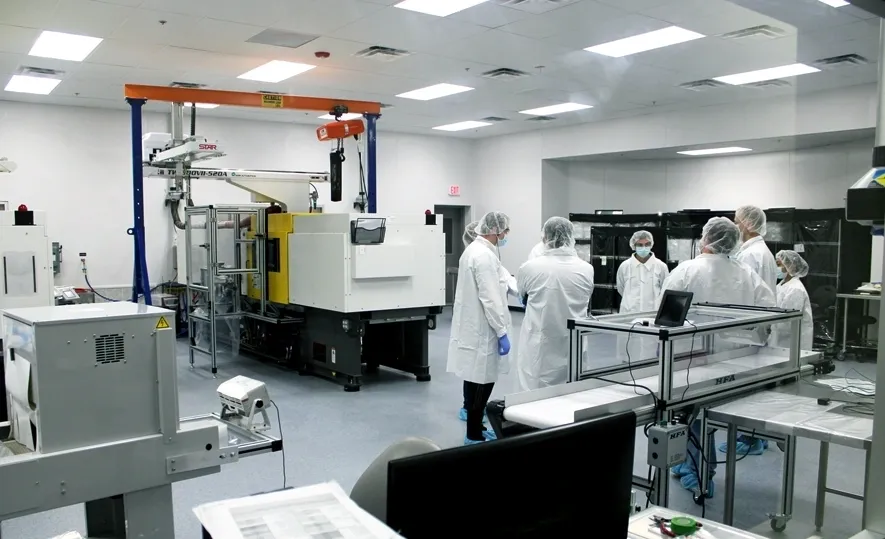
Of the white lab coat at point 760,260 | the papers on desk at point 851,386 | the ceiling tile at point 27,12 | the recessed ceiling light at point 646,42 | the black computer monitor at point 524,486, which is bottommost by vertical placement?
the papers on desk at point 851,386

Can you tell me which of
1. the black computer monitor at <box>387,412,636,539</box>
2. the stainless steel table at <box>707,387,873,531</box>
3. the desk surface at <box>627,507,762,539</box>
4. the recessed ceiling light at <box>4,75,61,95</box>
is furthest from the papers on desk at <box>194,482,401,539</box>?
the recessed ceiling light at <box>4,75,61,95</box>

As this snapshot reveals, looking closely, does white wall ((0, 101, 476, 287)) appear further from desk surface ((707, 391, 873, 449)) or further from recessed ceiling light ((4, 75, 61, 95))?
desk surface ((707, 391, 873, 449))

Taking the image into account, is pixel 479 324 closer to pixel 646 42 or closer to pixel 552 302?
pixel 552 302

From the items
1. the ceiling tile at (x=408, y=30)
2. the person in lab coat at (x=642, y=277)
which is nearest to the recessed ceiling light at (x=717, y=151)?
the person in lab coat at (x=642, y=277)

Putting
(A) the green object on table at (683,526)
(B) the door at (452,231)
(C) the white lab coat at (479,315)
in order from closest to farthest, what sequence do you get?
(A) the green object on table at (683,526) → (C) the white lab coat at (479,315) → (B) the door at (452,231)

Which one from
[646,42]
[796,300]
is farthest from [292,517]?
[646,42]

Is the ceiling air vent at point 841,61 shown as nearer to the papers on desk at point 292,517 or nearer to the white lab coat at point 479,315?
the white lab coat at point 479,315

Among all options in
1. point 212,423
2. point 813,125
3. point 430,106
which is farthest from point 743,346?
point 430,106

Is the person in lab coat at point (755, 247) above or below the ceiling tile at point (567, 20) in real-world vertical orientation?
below

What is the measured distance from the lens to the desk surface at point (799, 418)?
2.24 meters

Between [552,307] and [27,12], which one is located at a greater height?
[27,12]

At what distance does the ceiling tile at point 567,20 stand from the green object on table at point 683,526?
390 cm

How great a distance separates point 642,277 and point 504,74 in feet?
8.28

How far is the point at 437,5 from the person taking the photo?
15.6ft
